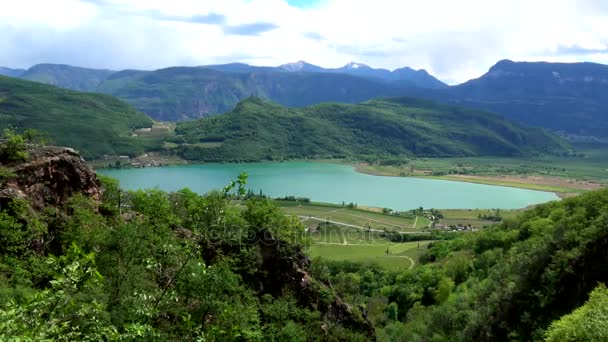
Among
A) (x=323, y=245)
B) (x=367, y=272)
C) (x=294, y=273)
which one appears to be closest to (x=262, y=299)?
(x=294, y=273)

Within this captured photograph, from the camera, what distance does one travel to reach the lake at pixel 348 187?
134 metres

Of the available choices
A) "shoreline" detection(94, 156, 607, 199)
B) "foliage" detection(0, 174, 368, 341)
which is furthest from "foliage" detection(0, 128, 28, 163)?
"shoreline" detection(94, 156, 607, 199)

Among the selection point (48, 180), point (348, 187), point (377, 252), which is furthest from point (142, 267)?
point (348, 187)

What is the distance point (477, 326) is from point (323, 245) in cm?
5758

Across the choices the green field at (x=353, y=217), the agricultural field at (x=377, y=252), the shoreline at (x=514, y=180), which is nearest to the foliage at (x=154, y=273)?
the agricultural field at (x=377, y=252)

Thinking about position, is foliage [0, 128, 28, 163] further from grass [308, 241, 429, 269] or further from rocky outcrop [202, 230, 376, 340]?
grass [308, 241, 429, 269]

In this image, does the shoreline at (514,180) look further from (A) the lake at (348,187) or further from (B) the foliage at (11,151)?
(B) the foliage at (11,151)

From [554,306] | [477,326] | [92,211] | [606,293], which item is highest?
[92,211]

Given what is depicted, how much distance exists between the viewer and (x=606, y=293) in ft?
66.0

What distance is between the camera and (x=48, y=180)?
22109 mm

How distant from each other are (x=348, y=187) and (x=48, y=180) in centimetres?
13843

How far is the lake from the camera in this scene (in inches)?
5290

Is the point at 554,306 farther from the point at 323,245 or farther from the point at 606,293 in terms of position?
the point at 323,245

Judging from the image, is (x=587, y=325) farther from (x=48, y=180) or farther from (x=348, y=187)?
(x=348, y=187)
